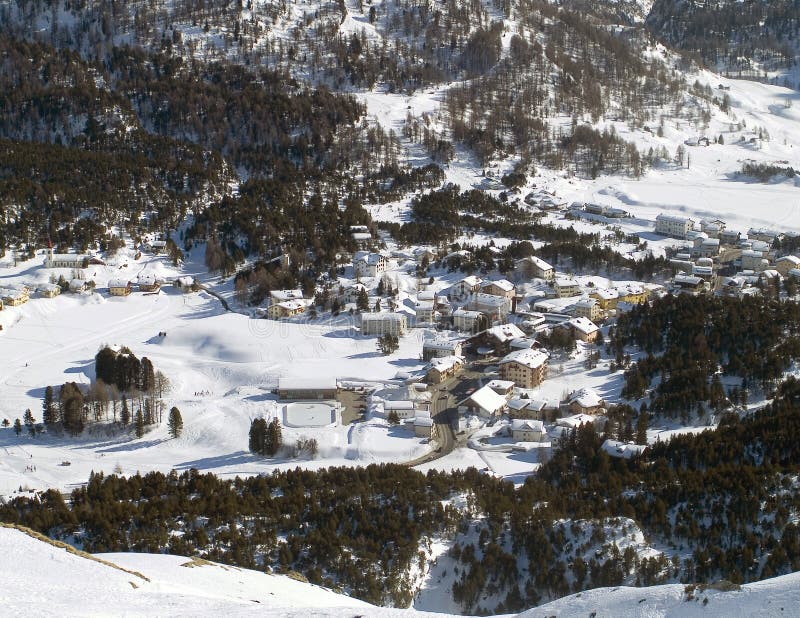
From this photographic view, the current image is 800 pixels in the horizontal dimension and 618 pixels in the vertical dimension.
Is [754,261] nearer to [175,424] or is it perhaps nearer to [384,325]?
[384,325]

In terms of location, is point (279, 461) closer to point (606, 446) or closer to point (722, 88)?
point (606, 446)

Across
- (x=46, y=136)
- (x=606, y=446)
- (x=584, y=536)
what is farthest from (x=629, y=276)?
(x=46, y=136)

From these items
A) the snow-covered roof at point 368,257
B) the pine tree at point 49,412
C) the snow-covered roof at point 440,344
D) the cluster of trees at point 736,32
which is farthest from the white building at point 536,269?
the cluster of trees at point 736,32

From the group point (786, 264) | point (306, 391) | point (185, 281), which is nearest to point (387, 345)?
point (306, 391)

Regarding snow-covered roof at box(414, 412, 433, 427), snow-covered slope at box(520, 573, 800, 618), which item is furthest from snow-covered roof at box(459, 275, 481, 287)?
snow-covered slope at box(520, 573, 800, 618)

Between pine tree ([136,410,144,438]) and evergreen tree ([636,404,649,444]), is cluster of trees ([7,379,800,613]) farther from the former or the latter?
pine tree ([136,410,144,438])
